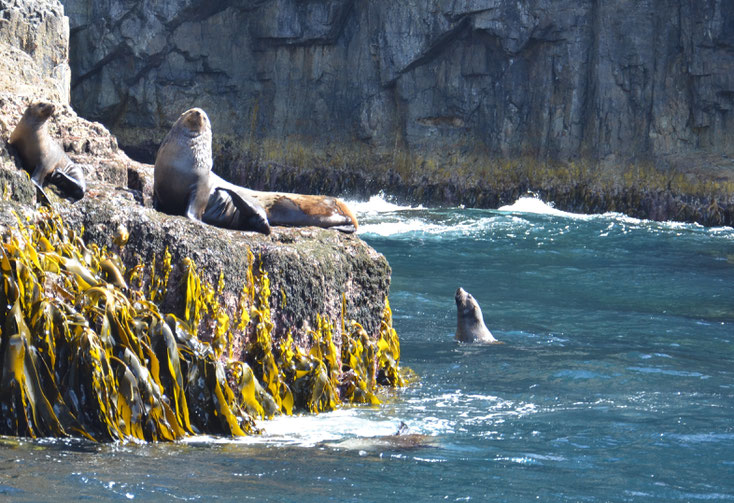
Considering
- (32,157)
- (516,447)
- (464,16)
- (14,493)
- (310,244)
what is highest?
(464,16)

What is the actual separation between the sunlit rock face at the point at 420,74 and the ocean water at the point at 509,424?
39.3 ft

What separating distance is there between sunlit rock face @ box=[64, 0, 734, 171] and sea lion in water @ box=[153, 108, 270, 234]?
21.4 meters

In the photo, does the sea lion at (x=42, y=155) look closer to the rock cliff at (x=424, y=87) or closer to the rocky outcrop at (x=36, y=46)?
the rocky outcrop at (x=36, y=46)

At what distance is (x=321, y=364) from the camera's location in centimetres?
626

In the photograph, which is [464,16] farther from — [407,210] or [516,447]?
[516,447]

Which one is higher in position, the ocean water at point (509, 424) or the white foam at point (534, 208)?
the white foam at point (534, 208)

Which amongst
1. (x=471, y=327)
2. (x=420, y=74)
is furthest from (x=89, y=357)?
(x=420, y=74)

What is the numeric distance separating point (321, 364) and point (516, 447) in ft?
4.72

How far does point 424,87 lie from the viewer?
2869 cm

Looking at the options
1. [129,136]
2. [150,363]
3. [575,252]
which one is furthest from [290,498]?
[129,136]

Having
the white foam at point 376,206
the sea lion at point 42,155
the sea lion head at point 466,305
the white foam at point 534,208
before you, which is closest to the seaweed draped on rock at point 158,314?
the sea lion at point 42,155

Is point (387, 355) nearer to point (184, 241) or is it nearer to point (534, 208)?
point (184, 241)

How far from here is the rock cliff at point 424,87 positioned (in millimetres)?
26312

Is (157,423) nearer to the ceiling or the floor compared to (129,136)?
nearer to the floor
